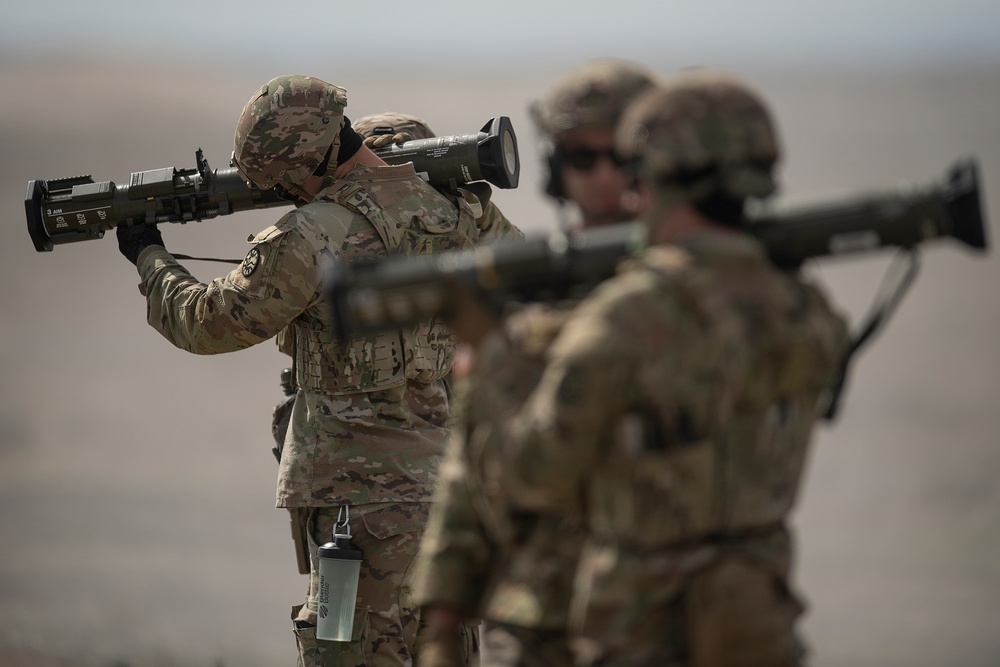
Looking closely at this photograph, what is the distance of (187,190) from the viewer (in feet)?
17.6

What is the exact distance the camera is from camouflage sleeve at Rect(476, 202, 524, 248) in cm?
542

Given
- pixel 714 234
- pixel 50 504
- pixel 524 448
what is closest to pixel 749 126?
pixel 714 234

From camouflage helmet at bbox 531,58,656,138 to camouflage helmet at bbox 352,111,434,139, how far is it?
7.65ft

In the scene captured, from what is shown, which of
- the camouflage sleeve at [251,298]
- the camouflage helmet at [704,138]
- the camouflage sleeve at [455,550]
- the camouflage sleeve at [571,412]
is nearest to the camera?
the camouflage sleeve at [571,412]

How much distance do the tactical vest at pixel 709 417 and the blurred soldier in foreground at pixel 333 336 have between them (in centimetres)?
223

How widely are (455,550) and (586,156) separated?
0.85 m

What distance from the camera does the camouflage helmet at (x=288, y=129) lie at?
4.86 meters

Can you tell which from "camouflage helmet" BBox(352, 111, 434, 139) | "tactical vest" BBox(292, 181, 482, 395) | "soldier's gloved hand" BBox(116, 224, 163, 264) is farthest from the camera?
"camouflage helmet" BBox(352, 111, 434, 139)

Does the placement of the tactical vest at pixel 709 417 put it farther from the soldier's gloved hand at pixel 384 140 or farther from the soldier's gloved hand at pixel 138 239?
the soldier's gloved hand at pixel 138 239

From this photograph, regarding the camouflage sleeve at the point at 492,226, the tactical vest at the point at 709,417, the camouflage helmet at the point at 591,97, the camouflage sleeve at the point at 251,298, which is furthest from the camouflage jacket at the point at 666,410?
the camouflage sleeve at the point at 492,226

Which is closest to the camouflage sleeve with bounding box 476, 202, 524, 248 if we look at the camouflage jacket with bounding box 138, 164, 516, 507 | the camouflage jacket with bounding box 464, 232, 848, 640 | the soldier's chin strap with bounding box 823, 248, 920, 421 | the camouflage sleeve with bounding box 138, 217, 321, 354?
the camouflage jacket with bounding box 138, 164, 516, 507

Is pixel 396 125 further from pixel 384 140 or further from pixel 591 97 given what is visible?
pixel 591 97

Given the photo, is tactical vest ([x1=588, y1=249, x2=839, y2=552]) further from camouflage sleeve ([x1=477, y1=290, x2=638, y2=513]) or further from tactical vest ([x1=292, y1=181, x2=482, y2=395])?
tactical vest ([x1=292, y1=181, x2=482, y2=395])

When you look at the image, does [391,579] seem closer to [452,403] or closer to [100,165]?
[452,403]
